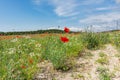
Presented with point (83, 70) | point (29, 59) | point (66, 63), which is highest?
point (29, 59)

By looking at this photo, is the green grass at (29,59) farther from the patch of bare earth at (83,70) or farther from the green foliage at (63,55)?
the patch of bare earth at (83,70)

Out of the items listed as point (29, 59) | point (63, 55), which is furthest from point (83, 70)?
point (29, 59)

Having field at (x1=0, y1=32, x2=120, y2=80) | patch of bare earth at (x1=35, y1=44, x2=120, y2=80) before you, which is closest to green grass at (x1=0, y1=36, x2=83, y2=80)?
field at (x1=0, y1=32, x2=120, y2=80)

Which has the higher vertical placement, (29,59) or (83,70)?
(29,59)

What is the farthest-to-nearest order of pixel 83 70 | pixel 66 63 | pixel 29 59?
pixel 66 63 < pixel 83 70 < pixel 29 59

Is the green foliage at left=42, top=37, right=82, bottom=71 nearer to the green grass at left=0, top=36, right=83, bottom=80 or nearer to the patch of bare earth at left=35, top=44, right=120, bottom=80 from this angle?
the green grass at left=0, top=36, right=83, bottom=80

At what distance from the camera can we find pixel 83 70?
29.3ft

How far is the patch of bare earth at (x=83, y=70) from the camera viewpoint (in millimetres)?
8406

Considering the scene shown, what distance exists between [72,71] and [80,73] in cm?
31

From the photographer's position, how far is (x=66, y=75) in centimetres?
859

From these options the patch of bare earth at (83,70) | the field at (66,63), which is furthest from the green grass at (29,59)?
the patch of bare earth at (83,70)

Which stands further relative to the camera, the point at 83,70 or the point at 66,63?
the point at 66,63

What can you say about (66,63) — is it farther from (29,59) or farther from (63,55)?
(29,59)

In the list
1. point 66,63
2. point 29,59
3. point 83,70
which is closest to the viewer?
point 29,59
